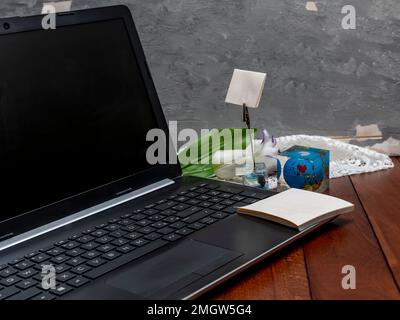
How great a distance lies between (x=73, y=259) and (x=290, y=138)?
2.20ft

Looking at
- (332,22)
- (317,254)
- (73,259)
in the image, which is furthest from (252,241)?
(332,22)

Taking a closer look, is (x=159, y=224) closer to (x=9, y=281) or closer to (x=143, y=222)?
(x=143, y=222)

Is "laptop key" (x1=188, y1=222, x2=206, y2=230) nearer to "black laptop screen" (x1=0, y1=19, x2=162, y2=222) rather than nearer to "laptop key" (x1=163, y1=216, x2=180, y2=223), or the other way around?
"laptop key" (x1=163, y1=216, x2=180, y2=223)

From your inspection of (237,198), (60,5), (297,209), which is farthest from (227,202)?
(60,5)

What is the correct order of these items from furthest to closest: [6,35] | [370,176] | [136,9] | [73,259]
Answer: [136,9], [370,176], [6,35], [73,259]

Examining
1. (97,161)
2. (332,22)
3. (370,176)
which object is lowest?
(370,176)

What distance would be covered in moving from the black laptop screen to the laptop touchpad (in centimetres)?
24

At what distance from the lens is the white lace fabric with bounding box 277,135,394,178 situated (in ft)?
4.06

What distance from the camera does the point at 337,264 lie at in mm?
811

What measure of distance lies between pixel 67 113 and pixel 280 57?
0.54 meters

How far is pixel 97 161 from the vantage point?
101 cm

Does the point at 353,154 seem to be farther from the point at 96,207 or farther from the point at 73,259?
the point at 73,259

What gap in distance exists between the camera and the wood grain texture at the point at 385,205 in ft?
2.80

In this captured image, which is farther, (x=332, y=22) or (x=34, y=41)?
(x=332, y=22)
